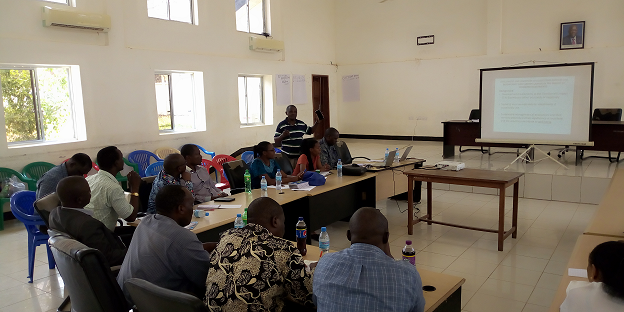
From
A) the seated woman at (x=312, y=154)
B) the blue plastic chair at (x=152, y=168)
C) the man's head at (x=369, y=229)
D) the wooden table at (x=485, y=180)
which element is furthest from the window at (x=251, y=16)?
the man's head at (x=369, y=229)

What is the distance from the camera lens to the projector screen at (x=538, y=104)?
695 centimetres

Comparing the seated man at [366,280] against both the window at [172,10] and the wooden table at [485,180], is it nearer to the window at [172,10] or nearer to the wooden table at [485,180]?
the wooden table at [485,180]

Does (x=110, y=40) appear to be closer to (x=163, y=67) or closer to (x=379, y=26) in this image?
(x=163, y=67)

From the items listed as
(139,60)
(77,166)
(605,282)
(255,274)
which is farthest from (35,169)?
(605,282)

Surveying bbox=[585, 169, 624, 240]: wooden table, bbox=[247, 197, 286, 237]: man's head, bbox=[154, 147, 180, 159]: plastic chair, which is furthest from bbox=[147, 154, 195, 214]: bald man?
bbox=[154, 147, 180, 159]: plastic chair

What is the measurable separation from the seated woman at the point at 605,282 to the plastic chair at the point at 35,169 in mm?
6547

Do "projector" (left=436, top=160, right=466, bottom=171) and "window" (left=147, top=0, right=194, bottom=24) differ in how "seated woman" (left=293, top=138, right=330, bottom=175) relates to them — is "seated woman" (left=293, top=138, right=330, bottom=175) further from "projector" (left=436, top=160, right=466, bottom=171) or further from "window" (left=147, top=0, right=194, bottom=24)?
"window" (left=147, top=0, right=194, bottom=24)

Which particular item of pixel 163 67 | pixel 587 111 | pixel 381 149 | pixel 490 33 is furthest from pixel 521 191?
pixel 163 67

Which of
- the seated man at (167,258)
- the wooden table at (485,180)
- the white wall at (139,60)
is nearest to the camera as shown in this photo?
the seated man at (167,258)

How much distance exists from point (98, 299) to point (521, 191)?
6.11m

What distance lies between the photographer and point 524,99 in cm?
750

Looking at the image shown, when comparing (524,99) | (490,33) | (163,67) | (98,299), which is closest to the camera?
→ (98,299)

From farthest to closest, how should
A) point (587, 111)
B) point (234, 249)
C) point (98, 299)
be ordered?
point (587, 111) → point (98, 299) → point (234, 249)

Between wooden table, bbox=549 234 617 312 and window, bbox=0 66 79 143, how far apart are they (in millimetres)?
6855
